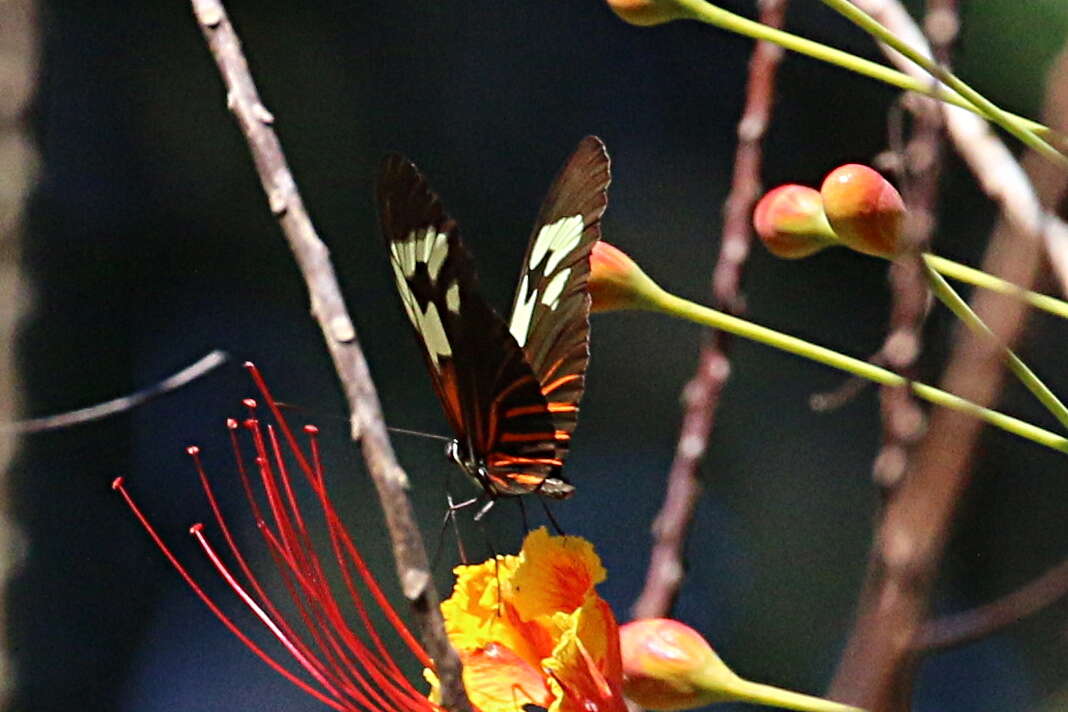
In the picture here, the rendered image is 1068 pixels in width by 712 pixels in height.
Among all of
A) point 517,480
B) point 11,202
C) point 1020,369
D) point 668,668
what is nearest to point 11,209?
point 11,202

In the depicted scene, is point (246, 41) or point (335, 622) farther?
point (246, 41)

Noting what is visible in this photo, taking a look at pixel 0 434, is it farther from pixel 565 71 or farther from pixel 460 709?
pixel 565 71

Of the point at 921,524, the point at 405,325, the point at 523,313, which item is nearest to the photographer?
the point at 921,524

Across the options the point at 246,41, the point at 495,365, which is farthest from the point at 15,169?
the point at 246,41

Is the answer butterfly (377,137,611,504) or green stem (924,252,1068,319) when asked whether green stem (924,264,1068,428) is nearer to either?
green stem (924,252,1068,319)

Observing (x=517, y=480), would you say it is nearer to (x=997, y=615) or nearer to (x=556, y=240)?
(x=556, y=240)

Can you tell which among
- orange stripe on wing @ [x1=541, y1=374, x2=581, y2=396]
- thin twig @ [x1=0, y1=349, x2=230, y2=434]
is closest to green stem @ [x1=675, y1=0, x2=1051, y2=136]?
orange stripe on wing @ [x1=541, y1=374, x2=581, y2=396]
